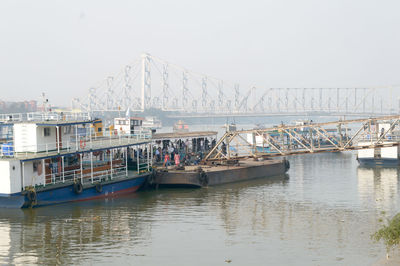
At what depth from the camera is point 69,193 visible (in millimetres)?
29781

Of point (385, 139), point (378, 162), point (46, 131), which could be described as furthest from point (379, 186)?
point (46, 131)

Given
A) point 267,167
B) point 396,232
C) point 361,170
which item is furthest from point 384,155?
point 396,232

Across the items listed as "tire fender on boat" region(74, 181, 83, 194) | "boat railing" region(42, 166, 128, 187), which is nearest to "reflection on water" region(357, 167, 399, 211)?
"boat railing" region(42, 166, 128, 187)

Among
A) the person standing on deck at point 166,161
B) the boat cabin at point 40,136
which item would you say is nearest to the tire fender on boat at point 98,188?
the boat cabin at point 40,136

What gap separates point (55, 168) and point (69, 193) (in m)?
1.72

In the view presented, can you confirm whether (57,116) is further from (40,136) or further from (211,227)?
(211,227)

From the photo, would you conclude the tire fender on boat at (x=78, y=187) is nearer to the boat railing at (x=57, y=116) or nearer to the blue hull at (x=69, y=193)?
the blue hull at (x=69, y=193)

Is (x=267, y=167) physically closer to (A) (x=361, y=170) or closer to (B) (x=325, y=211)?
(A) (x=361, y=170)

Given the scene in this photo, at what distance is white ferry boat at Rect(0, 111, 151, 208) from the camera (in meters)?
27.5

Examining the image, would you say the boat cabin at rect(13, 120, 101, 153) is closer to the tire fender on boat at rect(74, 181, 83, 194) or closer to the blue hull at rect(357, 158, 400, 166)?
the tire fender on boat at rect(74, 181, 83, 194)

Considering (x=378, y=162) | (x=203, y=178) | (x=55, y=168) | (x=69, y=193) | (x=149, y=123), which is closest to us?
(x=69, y=193)

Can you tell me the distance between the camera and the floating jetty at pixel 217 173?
34.9m

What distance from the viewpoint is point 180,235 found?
77.3ft

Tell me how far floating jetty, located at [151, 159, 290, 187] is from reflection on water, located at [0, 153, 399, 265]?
0.70 meters
